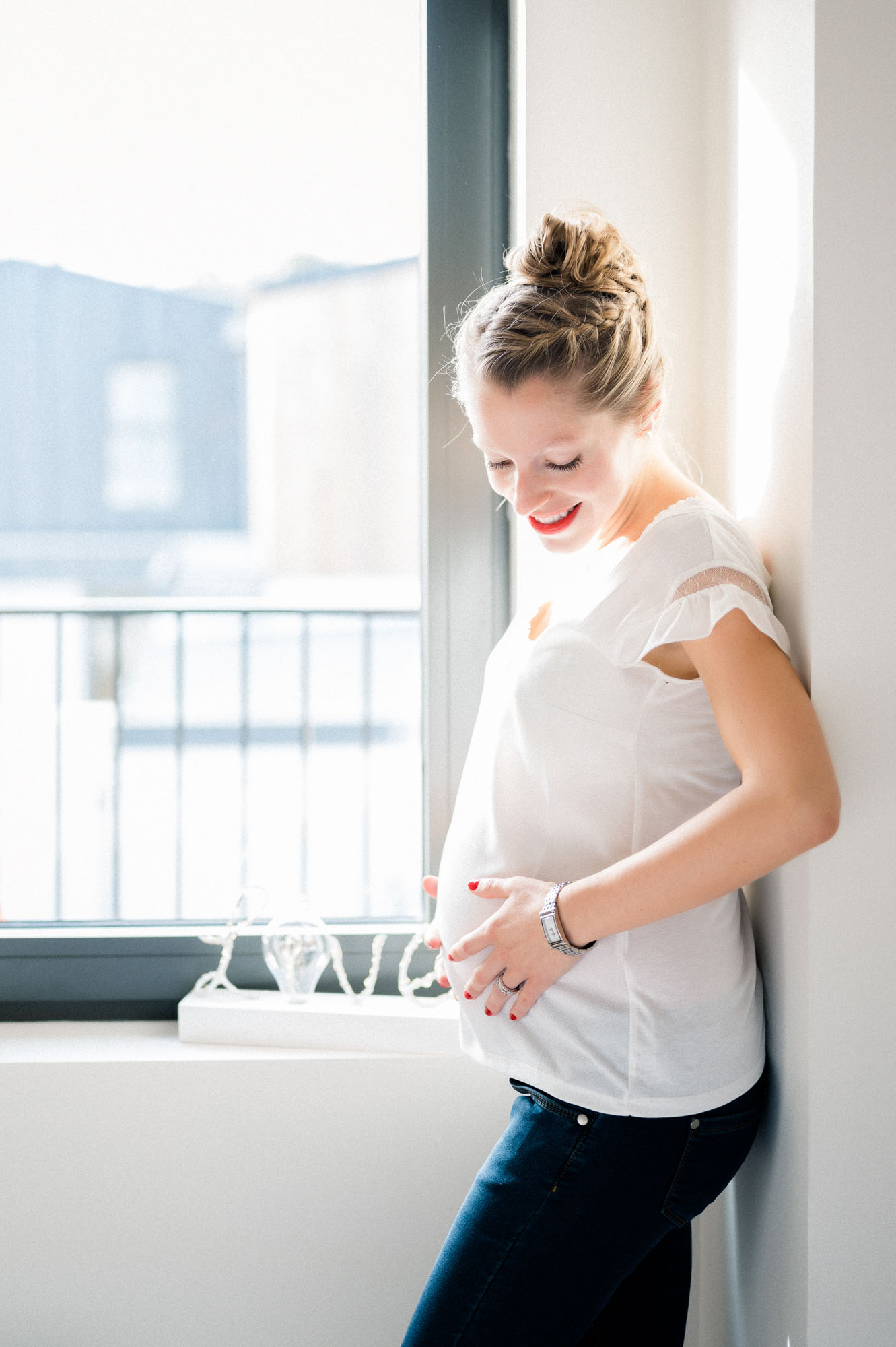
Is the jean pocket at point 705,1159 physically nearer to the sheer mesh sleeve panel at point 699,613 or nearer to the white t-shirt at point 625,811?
the white t-shirt at point 625,811

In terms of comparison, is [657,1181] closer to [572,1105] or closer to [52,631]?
[572,1105]

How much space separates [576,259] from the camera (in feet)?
3.23

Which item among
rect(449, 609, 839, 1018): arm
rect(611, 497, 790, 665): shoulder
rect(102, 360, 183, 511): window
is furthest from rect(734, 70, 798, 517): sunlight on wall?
rect(102, 360, 183, 511): window

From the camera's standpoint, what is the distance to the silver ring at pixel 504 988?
0.96 meters

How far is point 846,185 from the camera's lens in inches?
35.6

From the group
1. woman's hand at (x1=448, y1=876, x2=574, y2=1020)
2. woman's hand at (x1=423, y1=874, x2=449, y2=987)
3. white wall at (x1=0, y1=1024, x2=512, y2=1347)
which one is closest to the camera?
woman's hand at (x1=448, y1=876, x2=574, y2=1020)

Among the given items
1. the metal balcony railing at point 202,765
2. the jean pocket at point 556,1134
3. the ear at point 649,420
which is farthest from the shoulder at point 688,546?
the metal balcony railing at point 202,765

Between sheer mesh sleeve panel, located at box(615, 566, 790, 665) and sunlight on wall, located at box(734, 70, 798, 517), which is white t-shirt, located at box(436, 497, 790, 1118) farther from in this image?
sunlight on wall, located at box(734, 70, 798, 517)

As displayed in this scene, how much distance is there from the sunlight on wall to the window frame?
0.43m

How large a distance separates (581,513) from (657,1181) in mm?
657

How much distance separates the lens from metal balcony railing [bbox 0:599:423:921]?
2602 millimetres

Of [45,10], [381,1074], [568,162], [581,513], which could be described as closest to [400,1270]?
[381,1074]

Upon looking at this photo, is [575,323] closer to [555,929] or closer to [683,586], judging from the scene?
[683,586]

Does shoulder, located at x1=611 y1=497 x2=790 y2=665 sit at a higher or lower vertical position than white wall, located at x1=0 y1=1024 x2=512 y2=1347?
higher
